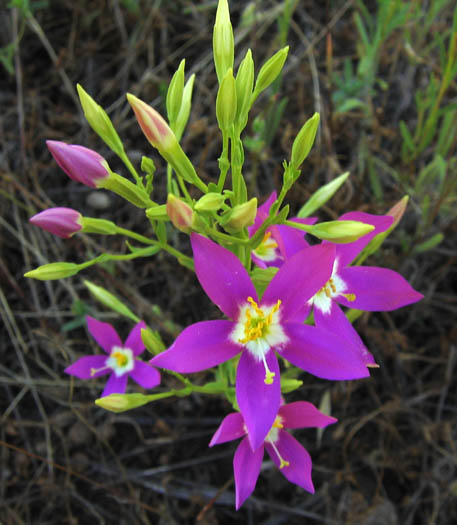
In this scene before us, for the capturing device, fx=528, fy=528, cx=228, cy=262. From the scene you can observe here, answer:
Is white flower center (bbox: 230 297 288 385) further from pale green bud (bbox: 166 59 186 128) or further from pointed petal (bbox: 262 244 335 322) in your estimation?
pale green bud (bbox: 166 59 186 128)

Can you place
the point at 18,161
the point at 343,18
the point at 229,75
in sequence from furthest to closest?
1. the point at 343,18
2. the point at 18,161
3. the point at 229,75

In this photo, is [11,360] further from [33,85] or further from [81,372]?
[33,85]

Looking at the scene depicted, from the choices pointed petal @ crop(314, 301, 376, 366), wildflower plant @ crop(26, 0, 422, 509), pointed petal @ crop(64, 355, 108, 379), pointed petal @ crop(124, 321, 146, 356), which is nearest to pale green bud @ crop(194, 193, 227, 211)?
wildflower plant @ crop(26, 0, 422, 509)

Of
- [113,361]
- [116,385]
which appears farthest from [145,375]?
[113,361]

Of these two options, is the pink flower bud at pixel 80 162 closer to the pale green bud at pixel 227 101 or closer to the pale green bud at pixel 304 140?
the pale green bud at pixel 227 101

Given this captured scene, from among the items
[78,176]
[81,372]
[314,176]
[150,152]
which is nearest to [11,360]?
[81,372]
